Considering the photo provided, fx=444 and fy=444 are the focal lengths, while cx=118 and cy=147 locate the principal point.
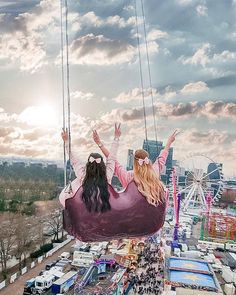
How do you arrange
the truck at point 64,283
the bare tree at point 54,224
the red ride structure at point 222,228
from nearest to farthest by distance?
the truck at point 64,283
the bare tree at point 54,224
the red ride structure at point 222,228

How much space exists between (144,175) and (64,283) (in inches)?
300

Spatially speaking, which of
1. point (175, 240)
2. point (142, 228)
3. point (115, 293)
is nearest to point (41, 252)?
point (175, 240)

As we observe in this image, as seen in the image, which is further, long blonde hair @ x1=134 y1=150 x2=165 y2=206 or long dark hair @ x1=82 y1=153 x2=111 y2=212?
long blonde hair @ x1=134 y1=150 x2=165 y2=206

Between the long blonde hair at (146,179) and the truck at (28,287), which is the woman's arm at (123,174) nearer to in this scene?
the long blonde hair at (146,179)

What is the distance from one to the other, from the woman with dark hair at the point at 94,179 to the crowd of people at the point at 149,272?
758 centimetres

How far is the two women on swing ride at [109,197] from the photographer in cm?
419

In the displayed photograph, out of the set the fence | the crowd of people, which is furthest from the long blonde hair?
the fence

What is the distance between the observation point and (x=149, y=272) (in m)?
12.8

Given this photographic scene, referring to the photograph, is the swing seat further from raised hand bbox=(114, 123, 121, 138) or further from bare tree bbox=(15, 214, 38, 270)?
bare tree bbox=(15, 214, 38, 270)

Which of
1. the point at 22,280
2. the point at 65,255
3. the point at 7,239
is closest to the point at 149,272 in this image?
the point at 65,255

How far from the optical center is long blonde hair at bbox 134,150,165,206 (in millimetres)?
4273

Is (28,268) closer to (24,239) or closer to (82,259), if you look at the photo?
(82,259)

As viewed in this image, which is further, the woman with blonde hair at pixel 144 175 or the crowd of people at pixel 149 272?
the crowd of people at pixel 149 272

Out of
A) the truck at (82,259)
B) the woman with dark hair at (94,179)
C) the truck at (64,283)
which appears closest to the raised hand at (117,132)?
the woman with dark hair at (94,179)
